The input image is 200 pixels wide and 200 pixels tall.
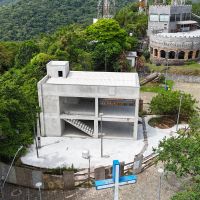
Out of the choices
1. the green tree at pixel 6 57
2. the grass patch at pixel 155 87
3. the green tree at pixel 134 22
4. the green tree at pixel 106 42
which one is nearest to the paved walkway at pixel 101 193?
the grass patch at pixel 155 87

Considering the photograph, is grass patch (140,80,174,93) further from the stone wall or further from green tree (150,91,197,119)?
the stone wall

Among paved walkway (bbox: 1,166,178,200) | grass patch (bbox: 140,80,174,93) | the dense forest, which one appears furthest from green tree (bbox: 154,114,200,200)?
grass patch (bbox: 140,80,174,93)

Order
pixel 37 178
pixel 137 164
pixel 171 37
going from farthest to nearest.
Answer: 1. pixel 171 37
2. pixel 137 164
3. pixel 37 178

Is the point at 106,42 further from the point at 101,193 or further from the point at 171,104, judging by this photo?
the point at 101,193

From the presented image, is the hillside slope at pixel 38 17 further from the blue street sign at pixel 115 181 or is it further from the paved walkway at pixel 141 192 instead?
the blue street sign at pixel 115 181

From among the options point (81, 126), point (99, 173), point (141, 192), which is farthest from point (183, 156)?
point (81, 126)

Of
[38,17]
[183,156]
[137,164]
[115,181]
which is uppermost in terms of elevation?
[38,17]
